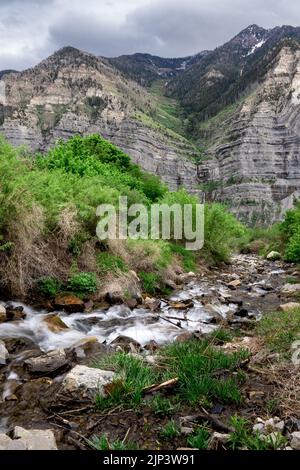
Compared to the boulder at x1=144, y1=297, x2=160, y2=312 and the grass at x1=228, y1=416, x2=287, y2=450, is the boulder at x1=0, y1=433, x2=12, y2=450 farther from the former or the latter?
the boulder at x1=144, y1=297, x2=160, y2=312

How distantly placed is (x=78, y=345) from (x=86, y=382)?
2457mm

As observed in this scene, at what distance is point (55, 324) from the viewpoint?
32.6 feet

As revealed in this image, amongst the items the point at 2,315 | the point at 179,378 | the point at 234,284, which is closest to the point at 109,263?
the point at 2,315

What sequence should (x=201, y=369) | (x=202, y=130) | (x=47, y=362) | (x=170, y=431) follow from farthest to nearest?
(x=202, y=130) → (x=47, y=362) → (x=201, y=369) → (x=170, y=431)

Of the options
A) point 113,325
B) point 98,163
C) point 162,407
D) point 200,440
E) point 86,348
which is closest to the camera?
point 200,440

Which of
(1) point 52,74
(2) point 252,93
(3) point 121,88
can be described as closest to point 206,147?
(2) point 252,93

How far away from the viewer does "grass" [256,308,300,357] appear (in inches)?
292

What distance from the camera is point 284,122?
143125 millimetres

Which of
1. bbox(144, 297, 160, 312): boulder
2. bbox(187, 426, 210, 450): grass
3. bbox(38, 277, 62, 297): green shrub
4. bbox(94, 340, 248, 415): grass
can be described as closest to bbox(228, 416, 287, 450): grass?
bbox(187, 426, 210, 450): grass

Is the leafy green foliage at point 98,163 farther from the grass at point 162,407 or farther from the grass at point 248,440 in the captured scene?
the grass at point 248,440

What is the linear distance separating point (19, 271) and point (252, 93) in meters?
174

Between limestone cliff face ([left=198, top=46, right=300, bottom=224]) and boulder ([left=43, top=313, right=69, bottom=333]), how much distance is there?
12482 cm

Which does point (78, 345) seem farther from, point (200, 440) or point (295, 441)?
point (295, 441)
